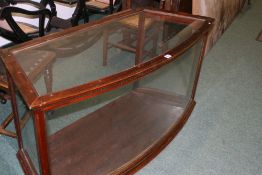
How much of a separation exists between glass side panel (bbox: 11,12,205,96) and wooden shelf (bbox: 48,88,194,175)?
34 cm

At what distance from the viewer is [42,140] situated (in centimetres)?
114

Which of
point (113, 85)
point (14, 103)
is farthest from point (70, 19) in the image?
point (113, 85)

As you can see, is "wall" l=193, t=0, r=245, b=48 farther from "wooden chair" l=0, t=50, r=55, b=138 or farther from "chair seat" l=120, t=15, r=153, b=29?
"wooden chair" l=0, t=50, r=55, b=138

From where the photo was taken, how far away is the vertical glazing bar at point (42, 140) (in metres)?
1.07

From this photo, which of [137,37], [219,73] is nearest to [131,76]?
[137,37]

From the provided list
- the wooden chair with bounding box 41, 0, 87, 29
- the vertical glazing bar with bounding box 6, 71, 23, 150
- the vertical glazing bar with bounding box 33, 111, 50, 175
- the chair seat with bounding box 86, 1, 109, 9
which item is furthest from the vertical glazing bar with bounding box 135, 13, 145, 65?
the chair seat with bounding box 86, 1, 109, 9

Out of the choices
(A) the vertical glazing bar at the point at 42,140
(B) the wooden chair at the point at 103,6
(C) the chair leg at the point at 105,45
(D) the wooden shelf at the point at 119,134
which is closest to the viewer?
(A) the vertical glazing bar at the point at 42,140

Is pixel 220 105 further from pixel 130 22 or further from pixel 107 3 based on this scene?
pixel 107 3

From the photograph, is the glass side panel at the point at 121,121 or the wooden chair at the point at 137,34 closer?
the glass side panel at the point at 121,121

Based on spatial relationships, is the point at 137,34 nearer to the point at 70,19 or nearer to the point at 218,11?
the point at 70,19

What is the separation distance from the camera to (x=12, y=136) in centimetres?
192

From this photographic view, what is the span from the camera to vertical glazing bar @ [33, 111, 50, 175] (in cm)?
107

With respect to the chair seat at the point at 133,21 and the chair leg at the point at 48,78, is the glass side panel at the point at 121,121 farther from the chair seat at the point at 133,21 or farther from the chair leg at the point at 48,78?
the chair seat at the point at 133,21

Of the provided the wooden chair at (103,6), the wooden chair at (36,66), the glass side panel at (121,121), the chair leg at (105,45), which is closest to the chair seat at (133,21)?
the chair leg at (105,45)
